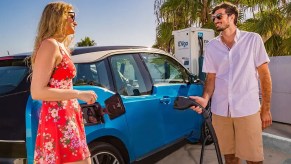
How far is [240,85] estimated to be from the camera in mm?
2527

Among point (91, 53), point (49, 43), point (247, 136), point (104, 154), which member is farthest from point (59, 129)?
point (247, 136)

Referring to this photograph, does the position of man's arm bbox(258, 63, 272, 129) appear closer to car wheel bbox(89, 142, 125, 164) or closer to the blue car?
the blue car

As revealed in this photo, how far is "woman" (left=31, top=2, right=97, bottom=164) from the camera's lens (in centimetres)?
179

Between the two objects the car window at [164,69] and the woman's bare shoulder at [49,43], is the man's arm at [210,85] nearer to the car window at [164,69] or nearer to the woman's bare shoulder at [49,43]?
the car window at [164,69]

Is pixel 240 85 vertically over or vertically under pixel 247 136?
over

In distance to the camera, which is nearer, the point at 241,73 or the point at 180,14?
the point at 241,73

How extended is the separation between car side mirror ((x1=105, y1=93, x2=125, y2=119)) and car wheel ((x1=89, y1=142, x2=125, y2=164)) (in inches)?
10.6

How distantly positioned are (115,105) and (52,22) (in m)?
1.04

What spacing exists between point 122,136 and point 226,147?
946 mm

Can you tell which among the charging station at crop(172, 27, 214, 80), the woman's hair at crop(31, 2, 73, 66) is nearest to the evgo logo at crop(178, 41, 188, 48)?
the charging station at crop(172, 27, 214, 80)

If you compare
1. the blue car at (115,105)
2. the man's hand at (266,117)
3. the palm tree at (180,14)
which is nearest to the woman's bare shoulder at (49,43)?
the blue car at (115,105)

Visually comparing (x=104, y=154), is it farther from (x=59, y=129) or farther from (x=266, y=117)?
(x=266, y=117)

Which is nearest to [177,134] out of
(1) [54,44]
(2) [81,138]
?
(2) [81,138]

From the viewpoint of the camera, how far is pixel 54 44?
1.84 m
